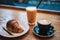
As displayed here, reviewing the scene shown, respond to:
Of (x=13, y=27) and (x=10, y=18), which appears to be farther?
(x=10, y=18)

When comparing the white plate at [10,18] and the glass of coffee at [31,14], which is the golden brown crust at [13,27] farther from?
the glass of coffee at [31,14]

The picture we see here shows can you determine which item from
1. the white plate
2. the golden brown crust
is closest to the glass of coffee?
the white plate

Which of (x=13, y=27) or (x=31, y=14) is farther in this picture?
(x=31, y=14)

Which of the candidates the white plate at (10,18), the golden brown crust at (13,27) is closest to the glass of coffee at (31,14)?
the white plate at (10,18)

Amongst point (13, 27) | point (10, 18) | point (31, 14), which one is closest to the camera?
point (13, 27)

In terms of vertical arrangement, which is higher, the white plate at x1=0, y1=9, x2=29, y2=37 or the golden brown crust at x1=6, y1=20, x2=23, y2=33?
the golden brown crust at x1=6, y1=20, x2=23, y2=33

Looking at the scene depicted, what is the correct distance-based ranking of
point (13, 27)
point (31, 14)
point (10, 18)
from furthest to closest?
point (10, 18)
point (31, 14)
point (13, 27)

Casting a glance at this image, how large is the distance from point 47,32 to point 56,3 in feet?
2.89

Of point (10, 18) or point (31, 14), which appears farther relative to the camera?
point (10, 18)

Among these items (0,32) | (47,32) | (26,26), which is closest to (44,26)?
(47,32)

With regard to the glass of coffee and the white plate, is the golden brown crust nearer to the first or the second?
the white plate

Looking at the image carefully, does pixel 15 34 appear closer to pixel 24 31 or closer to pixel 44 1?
pixel 24 31

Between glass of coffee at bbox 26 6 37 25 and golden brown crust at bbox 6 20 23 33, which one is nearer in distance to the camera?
golden brown crust at bbox 6 20 23 33

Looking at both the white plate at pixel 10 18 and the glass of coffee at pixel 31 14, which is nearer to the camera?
the white plate at pixel 10 18
